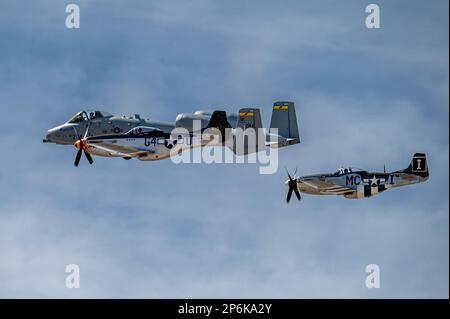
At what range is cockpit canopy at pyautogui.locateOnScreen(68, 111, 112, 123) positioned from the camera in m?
175

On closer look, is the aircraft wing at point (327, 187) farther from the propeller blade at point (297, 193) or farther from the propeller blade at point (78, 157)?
the propeller blade at point (78, 157)

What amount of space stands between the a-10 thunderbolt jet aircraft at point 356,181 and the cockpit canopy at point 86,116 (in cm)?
2373

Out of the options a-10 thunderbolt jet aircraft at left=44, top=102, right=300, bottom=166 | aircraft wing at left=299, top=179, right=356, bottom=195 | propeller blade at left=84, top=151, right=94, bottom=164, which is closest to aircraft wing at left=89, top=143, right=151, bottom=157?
a-10 thunderbolt jet aircraft at left=44, top=102, right=300, bottom=166

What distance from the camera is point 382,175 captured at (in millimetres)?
168500

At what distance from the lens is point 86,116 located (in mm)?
175625

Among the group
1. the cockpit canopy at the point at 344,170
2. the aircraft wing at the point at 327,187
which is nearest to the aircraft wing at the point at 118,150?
the aircraft wing at the point at 327,187

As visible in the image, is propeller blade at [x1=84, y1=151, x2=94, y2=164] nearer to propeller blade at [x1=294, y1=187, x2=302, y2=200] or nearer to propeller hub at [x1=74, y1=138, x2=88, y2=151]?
propeller hub at [x1=74, y1=138, x2=88, y2=151]

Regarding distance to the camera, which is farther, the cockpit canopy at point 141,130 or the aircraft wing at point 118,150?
the cockpit canopy at point 141,130

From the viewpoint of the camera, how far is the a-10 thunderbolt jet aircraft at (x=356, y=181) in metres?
168

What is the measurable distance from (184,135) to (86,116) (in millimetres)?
16805
